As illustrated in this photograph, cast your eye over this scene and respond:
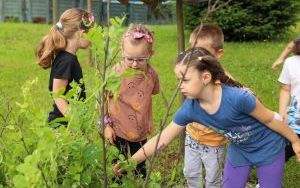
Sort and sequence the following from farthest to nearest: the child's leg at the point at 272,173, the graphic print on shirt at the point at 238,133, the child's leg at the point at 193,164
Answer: the child's leg at the point at 193,164
the child's leg at the point at 272,173
the graphic print on shirt at the point at 238,133

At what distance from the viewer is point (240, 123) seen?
2898mm

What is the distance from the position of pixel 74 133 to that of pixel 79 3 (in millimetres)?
23774

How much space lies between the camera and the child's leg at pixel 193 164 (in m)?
3.44

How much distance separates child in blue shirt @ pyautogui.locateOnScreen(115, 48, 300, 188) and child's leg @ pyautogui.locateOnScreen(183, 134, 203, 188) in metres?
0.35

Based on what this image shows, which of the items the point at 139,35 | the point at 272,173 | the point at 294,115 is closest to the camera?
the point at 272,173

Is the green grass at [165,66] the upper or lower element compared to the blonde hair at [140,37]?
lower

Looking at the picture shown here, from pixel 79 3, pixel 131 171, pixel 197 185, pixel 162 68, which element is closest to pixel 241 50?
pixel 162 68

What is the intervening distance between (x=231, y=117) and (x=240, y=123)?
2.8 inches

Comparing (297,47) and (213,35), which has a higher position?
(213,35)

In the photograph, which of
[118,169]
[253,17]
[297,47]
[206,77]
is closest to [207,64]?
[206,77]

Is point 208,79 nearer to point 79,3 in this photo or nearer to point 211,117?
point 211,117

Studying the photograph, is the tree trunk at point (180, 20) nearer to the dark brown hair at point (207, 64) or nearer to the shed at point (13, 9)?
the dark brown hair at point (207, 64)

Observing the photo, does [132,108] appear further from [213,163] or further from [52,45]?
[52,45]

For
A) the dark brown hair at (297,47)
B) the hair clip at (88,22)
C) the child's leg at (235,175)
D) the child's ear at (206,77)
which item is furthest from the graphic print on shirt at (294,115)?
the hair clip at (88,22)
